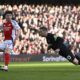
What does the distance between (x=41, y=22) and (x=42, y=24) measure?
0.79 ft

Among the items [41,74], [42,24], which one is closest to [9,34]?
[41,74]

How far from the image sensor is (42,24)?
2873 cm

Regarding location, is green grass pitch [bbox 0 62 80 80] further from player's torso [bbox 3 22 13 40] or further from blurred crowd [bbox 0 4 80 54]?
blurred crowd [bbox 0 4 80 54]

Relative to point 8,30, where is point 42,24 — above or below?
above

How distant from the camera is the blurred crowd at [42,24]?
87.8 ft

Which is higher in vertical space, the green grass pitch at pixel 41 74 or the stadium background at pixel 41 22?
the stadium background at pixel 41 22

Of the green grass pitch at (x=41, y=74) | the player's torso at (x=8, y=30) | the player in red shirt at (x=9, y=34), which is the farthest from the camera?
the player's torso at (x=8, y=30)

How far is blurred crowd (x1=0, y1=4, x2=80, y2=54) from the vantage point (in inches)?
1053

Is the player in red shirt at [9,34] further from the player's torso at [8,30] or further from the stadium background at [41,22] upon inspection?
the stadium background at [41,22]

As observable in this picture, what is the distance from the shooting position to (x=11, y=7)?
1192 inches

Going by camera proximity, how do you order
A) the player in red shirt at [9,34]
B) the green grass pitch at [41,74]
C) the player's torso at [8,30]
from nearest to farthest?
the green grass pitch at [41,74] < the player in red shirt at [9,34] < the player's torso at [8,30]

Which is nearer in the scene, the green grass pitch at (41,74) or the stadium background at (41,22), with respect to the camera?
the green grass pitch at (41,74)

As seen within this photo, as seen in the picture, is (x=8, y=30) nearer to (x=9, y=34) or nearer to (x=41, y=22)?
(x=9, y=34)

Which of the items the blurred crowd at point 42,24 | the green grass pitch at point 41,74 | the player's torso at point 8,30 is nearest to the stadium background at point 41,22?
the blurred crowd at point 42,24
